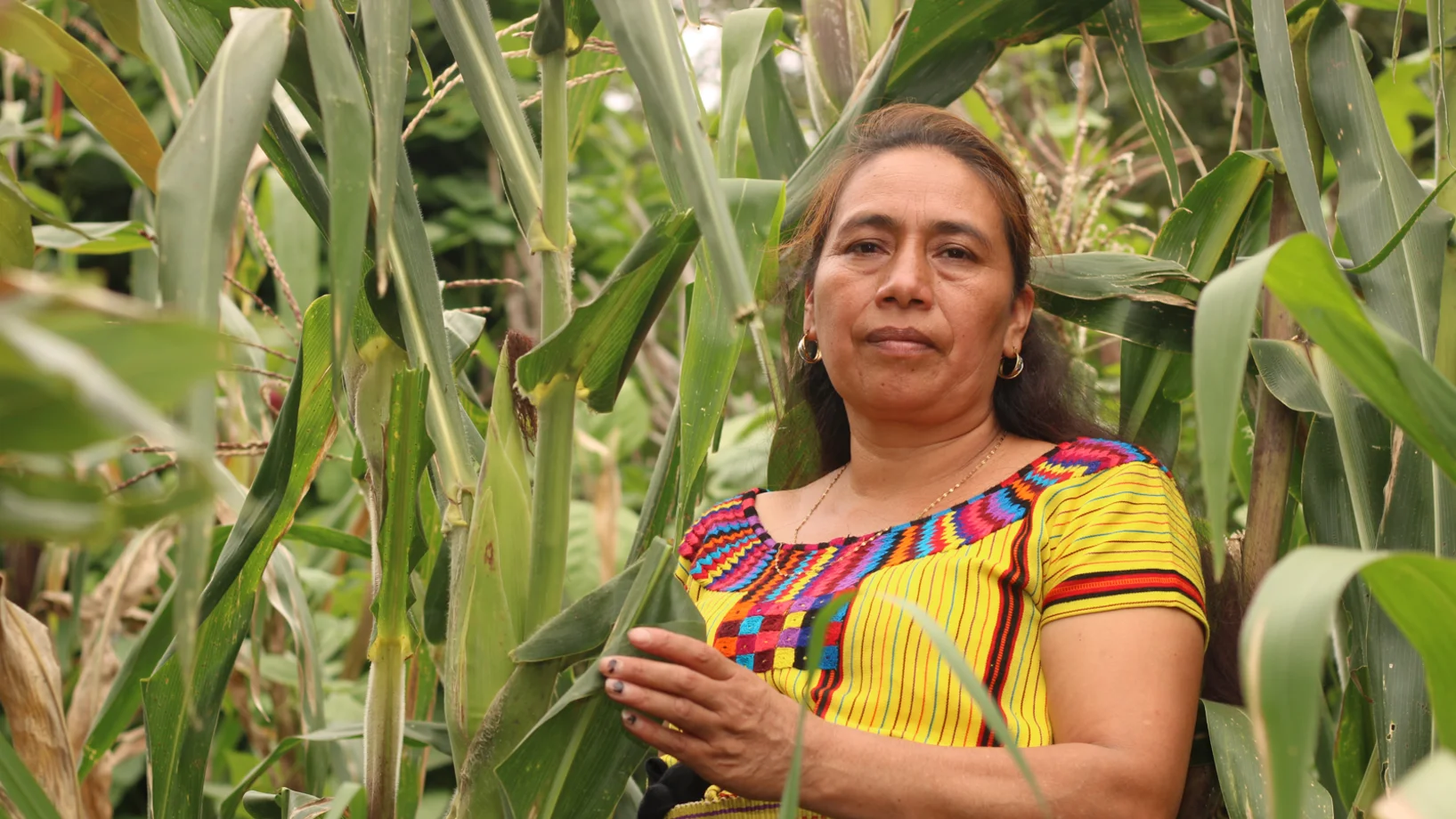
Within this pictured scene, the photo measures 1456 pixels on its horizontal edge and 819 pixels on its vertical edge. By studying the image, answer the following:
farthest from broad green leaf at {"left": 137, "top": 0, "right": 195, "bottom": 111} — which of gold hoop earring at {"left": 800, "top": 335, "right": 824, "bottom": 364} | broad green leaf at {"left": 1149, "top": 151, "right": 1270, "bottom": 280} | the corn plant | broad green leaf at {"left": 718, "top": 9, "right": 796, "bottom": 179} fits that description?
broad green leaf at {"left": 1149, "top": 151, "right": 1270, "bottom": 280}

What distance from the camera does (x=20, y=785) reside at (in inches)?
33.9

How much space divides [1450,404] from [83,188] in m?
2.62

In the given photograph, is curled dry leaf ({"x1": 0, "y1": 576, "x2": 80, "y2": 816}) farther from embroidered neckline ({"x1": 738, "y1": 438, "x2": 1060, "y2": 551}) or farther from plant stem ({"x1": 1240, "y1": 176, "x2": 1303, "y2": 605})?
plant stem ({"x1": 1240, "y1": 176, "x2": 1303, "y2": 605})

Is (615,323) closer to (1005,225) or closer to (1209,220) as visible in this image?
(1005,225)

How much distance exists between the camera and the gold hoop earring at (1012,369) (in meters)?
1.29

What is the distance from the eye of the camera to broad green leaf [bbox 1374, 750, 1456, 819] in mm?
375

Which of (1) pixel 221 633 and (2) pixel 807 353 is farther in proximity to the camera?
(2) pixel 807 353

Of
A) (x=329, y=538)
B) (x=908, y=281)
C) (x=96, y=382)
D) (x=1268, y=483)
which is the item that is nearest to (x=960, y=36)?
(x=908, y=281)

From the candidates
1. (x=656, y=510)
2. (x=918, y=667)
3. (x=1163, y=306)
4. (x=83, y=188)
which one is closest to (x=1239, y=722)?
(x=918, y=667)

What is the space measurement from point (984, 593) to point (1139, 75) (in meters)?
0.56

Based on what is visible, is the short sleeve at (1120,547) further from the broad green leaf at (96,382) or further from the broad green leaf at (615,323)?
the broad green leaf at (96,382)

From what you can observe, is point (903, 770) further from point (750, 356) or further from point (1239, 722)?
point (750, 356)

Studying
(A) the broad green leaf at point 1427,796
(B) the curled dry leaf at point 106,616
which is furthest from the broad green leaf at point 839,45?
(A) the broad green leaf at point 1427,796

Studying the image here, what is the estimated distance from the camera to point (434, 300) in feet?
2.85
